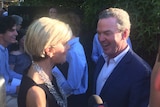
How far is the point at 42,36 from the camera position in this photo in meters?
2.22

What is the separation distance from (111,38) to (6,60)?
5.42ft

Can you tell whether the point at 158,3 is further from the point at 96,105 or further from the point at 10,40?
the point at 96,105

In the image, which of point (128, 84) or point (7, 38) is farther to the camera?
point (7, 38)

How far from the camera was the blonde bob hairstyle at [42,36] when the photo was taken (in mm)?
2230

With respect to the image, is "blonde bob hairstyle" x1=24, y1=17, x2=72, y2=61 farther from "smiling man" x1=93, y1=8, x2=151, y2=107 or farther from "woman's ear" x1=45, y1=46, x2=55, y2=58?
"smiling man" x1=93, y1=8, x2=151, y2=107

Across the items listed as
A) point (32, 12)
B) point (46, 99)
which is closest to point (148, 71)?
point (46, 99)

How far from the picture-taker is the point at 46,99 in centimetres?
222

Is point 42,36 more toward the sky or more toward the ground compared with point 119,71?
more toward the sky

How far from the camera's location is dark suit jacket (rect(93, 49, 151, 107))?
2.34m

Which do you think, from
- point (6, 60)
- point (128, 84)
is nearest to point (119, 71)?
point (128, 84)

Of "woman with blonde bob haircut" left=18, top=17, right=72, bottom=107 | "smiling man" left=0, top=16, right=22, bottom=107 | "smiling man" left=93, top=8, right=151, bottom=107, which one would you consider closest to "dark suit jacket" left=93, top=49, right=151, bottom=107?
"smiling man" left=93, top=8, right=151, bottom=107

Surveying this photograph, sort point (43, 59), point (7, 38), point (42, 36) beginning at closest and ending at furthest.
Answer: point (42, 36) → point (43, 59) → point (7, 38)

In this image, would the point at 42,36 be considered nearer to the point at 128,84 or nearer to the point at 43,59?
the point at 43,59

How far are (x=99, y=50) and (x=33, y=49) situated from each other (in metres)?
3.00
